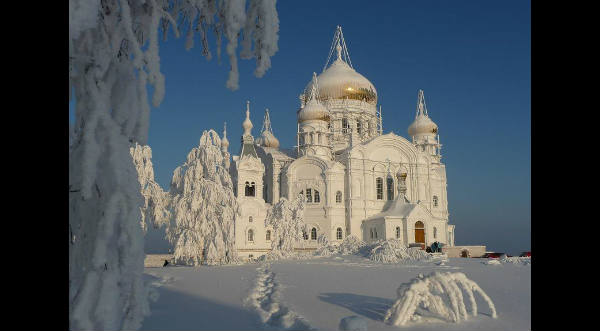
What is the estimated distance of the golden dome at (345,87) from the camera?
47594mm

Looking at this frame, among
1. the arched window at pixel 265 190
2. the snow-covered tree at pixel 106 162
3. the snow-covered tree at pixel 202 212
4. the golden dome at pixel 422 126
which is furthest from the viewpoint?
the golden dome at pixel 422 126

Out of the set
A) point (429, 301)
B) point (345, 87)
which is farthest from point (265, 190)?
point (429, 301)

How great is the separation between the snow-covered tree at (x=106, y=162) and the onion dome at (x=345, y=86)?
4390 cm

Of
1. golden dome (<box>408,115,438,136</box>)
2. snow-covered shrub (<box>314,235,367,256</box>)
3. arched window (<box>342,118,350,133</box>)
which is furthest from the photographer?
golden dome (<box>408,115,438,136</box>)

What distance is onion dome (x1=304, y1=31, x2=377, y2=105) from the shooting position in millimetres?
47594

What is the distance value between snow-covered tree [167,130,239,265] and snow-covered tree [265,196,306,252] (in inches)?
318

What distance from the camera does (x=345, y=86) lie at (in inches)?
1875

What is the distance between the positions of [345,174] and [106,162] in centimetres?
3736

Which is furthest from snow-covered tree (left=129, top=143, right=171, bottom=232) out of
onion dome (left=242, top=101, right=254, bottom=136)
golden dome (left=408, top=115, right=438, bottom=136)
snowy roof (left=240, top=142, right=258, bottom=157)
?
golden dome (left=408, top=115, right=438, bottom=136)

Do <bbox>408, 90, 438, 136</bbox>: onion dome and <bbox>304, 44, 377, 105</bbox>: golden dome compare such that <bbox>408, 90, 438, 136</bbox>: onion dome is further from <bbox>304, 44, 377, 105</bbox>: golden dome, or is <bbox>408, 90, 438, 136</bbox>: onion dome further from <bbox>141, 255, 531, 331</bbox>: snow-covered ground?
<bbox>141, 255, 531, 331</bbox>: snow-covered ground

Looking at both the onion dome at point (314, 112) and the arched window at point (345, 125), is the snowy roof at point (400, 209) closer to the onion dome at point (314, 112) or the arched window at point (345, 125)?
the onion dome at point (314, 112)

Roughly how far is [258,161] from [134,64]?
35868mm

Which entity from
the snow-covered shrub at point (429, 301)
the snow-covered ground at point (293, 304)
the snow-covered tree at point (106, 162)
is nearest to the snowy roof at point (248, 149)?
the snow-covered ground at point (293, 304)
